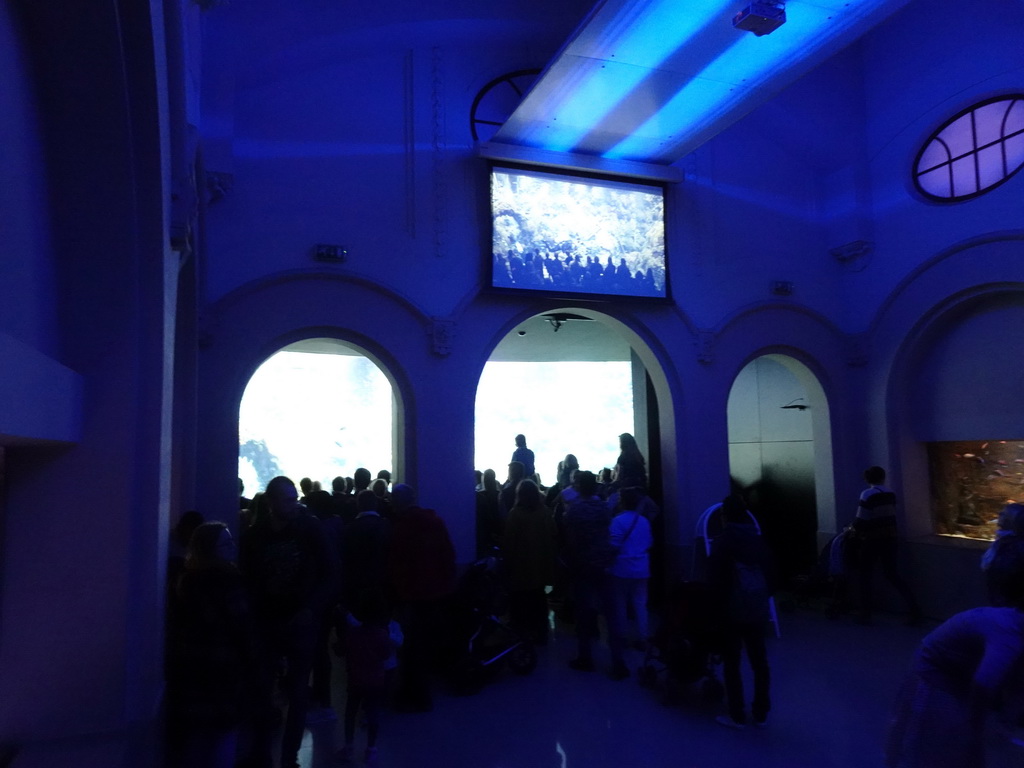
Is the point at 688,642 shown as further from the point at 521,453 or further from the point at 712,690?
the point at 521,453

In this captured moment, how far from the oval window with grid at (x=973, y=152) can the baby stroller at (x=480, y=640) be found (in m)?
6.90

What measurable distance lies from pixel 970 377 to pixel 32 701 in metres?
9.17

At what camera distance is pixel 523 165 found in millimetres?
8586

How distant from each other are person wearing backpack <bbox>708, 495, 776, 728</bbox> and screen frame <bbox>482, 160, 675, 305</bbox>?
→ 3.98 m

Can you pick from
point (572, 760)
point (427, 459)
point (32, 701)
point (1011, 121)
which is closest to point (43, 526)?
point (32, 701)

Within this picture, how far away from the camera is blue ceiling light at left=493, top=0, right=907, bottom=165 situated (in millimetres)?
5922

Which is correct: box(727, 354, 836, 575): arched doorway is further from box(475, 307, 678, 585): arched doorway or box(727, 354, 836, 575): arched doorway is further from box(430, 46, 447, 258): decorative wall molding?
box(475, 307, 678, 585): arched doorway

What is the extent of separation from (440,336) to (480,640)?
10.8ft

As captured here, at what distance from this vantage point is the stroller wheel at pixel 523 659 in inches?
249

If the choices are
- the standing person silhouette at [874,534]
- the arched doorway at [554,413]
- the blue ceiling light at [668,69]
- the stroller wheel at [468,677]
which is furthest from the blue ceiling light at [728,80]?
the arched doorway at [554,413]

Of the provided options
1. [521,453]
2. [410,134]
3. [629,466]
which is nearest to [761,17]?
[410,134]

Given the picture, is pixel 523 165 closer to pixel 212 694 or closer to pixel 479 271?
pixel 479 271

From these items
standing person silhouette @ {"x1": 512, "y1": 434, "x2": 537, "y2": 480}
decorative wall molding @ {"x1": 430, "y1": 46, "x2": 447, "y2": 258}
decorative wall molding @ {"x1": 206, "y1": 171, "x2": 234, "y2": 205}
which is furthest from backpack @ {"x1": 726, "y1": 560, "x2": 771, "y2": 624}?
decorative wall molding @ {"x1": 206, "y1": 171, "x2": 234, "y2": 205}

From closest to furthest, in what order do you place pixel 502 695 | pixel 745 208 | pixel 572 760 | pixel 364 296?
pixel 572 760, pixel 502 695, pixel 364 296, pixel 745 208
